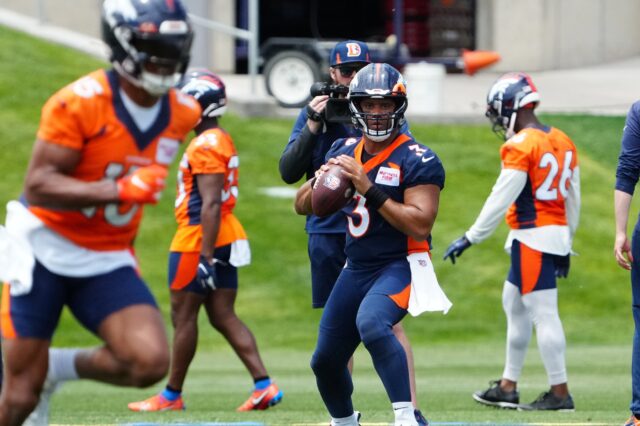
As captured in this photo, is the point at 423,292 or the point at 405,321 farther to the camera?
the point at 405,321

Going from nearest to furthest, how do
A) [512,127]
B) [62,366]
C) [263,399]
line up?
1. [62,366]
2. [263,399]
3. [512,127]

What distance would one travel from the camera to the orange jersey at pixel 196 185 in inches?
348

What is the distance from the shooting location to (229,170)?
9.01 m

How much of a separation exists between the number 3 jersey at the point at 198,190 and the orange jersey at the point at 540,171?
69.6 inches

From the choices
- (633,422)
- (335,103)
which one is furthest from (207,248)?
(633,422)

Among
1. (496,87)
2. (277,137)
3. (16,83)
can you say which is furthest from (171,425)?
(16,83)

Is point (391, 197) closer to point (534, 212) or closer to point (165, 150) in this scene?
point (165, 150)

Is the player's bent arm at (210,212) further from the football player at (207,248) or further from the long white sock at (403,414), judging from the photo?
the long white sock at (403,414)

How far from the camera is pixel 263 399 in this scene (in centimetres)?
899

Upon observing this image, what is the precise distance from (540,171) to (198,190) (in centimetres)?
220

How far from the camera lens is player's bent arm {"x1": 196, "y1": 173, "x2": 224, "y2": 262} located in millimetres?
8773

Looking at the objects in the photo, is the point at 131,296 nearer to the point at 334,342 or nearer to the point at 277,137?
A: the point at 334,342

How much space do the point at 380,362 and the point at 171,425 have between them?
1432 mm

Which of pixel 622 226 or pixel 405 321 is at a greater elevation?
pixel 622 226
